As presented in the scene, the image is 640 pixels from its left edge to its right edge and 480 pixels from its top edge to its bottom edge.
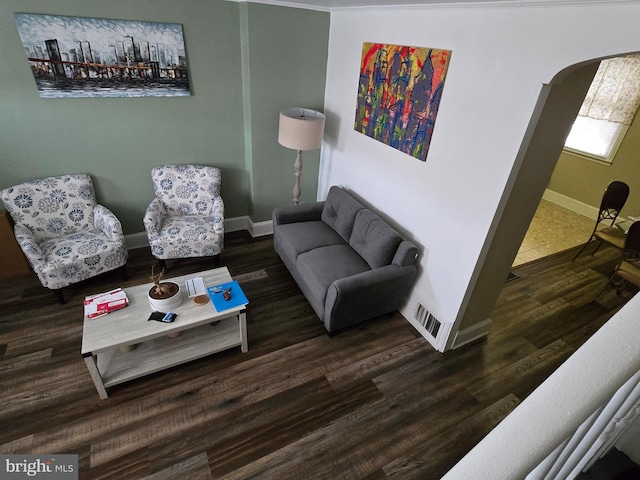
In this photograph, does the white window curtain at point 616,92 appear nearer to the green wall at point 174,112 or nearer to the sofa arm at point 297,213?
the sofa arm at point 297,213

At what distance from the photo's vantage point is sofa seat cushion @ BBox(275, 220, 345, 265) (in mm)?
3236

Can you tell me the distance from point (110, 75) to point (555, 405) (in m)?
3.80

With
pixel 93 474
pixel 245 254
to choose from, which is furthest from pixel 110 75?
pixel 93 474

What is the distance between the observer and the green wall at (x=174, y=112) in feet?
9.48

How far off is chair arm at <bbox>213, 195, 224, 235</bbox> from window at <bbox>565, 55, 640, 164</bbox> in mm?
4845

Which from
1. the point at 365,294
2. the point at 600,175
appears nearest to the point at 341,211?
the point at 365,294

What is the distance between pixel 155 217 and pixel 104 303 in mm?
1137

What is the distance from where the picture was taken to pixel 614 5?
152cm

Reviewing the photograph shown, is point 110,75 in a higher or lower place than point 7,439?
higher

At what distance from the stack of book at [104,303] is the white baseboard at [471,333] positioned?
2.59m

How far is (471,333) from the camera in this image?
291cm

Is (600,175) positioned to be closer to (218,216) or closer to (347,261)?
(347,261)

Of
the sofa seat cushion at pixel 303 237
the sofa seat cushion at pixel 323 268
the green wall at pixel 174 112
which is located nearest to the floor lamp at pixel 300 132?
the green wall at pixel 174 112

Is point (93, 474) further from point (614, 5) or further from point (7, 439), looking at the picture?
point (614, 5)
